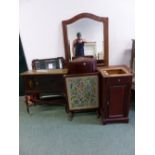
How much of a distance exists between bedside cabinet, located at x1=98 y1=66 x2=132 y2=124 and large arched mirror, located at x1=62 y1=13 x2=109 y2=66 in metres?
0.61

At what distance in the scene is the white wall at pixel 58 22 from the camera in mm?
2875

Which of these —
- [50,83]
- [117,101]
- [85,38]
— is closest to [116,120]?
[117,101]

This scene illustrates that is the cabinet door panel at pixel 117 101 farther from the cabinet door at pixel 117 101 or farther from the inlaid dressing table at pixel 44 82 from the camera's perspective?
the inlaid dressing table at pixel 44 82

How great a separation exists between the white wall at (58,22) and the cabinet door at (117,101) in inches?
37.2

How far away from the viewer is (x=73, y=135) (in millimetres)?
2311

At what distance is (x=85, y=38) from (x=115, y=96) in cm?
114

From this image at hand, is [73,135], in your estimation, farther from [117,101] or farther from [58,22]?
[58,22]

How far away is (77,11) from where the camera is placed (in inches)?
114

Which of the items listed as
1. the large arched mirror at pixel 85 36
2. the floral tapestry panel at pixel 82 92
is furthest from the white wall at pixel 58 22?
the floral tapestry panel at pixel 82 92
